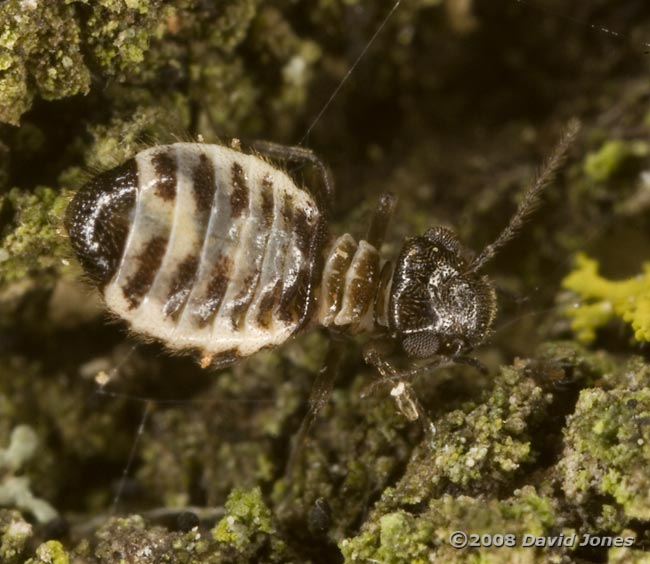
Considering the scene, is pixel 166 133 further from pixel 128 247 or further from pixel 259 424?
pixel 259 424

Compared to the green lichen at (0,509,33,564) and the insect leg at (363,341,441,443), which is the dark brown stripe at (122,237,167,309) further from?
the insect leg at (363,341,441,443)

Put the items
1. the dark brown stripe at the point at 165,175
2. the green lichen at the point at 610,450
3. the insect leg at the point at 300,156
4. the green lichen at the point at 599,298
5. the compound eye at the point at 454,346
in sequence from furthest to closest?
1. the insect leg at the point at 300,156
2. the compound eye at the point at 454,346
3. the green lichen at the point at 599,298
4. the dark brown stripe at the point at 165,175
5. the green lichen at the point at 610,450

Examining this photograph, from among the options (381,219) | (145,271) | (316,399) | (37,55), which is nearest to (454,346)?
(316,399)

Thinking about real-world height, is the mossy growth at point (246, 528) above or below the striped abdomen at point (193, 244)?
below

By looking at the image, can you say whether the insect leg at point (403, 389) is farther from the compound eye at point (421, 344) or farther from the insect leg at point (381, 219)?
the insect leg at point (381, 219)

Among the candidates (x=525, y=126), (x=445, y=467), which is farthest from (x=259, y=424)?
(x=525, y=126)

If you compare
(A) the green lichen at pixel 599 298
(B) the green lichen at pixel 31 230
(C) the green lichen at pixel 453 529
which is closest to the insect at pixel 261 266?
(B) the green lichen at pixel 31 230
